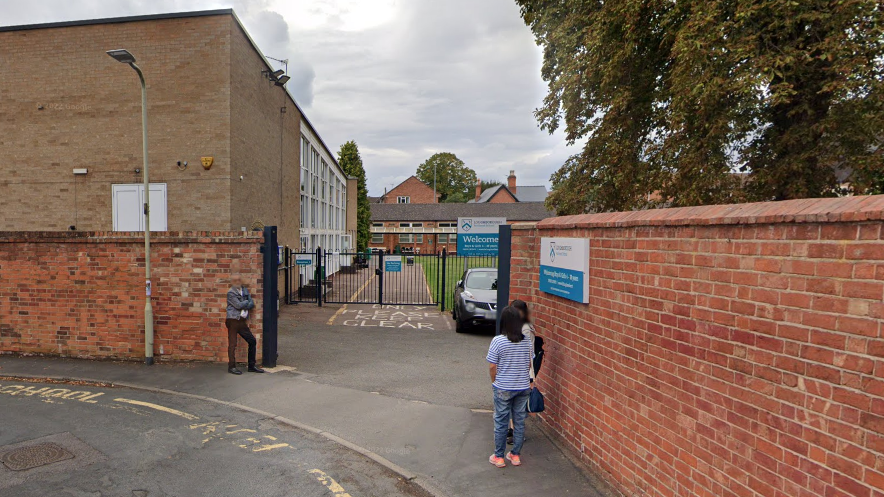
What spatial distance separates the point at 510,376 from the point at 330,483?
2.02 m

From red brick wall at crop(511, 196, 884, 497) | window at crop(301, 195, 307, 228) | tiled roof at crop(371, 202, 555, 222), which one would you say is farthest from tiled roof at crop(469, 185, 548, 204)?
red brick wall at crop(511, 196, 884, 497)

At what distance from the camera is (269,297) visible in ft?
28.3

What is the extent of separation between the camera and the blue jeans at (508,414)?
4867mm

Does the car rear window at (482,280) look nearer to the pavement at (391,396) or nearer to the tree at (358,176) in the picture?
the pavement at (391,396)

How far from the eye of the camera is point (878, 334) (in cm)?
225

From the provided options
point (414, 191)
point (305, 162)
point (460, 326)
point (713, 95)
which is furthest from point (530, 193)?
point (713, 95)

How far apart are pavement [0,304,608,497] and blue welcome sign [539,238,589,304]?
5.77ft

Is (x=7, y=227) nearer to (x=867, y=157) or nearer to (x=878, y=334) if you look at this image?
(x=878, y=334)

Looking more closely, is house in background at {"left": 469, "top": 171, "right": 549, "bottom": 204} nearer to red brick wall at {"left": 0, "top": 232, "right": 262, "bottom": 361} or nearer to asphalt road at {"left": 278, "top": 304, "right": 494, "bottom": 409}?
asphalt road at {"left": 278, "top": 304, "right": 494, "bottom": 409}

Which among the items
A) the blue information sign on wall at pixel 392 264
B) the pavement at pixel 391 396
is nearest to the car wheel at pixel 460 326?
the pavement at pixel 391 396

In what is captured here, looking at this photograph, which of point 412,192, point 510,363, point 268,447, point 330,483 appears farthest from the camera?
point 412,192

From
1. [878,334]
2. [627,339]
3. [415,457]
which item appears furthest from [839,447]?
[415,457]

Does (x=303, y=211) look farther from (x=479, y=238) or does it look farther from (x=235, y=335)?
(x=235, y=335)

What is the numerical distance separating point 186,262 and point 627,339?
7.66 m
